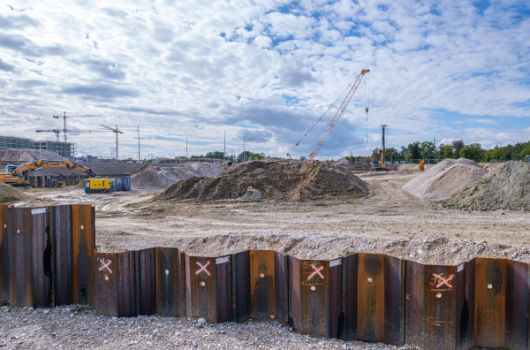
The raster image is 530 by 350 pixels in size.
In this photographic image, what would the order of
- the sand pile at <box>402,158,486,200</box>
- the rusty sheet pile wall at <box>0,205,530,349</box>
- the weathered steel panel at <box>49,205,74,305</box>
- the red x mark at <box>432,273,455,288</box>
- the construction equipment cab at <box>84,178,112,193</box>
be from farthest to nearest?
the construction equipment cab at <box>84,178,112,193</box>, the sand pile at <box>402,158,486,200</box>, the weathered steel panel at <box>49,205,74,305</box>, the rusty sheet pile wall at <box>0,205,530,349</box>, the red x mark at <box>432,273,455,288</box>

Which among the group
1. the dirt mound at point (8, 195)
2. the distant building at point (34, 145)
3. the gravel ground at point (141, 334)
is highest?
the distant building at point (34, 145)

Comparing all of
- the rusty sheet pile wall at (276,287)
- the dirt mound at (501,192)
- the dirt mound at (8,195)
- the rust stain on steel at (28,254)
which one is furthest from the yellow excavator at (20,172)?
the dirt mound at (501,192)

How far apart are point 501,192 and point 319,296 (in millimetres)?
16788

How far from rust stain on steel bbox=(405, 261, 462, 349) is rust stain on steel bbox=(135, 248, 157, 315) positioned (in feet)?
12.4

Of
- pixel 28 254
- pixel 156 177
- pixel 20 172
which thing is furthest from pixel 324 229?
pixel 20 172

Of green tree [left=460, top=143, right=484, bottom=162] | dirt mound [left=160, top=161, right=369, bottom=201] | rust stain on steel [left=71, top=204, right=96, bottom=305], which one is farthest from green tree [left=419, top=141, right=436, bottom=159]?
rust stain on steel [left=71, top=204, right=96, bottom=305]

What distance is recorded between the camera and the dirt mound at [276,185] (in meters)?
24.0

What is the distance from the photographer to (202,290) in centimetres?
539

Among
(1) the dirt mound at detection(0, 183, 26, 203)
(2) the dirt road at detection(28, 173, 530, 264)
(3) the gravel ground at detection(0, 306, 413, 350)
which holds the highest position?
(1) the dirt mound at detection(0, 183, 26, 203)

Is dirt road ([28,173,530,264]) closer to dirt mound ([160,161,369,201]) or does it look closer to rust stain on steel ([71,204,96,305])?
dirt mound ([160,161,369,201])

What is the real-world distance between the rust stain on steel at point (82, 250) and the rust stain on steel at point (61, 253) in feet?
0.20

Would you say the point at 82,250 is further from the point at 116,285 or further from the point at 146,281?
the point at 146,281

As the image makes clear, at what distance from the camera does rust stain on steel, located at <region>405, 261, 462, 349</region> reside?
4699 millimetres

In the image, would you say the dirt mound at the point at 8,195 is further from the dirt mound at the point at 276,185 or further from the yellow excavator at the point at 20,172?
the yellow excavator at the point at 20,172
